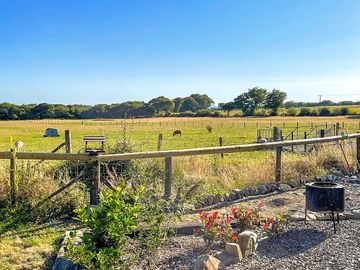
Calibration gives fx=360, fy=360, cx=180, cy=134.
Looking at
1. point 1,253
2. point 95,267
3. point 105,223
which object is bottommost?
point 1,253

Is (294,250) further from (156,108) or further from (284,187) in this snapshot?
(156,108)

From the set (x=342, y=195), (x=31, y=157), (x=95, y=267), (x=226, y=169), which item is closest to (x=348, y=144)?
(x=226, y=169)

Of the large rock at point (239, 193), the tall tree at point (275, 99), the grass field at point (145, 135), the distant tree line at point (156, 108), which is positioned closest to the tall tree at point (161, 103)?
the distant tree line at point (156, 108)

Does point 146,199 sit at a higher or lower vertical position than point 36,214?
higher

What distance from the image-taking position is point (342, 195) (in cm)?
491

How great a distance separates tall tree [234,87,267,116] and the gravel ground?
103 meters

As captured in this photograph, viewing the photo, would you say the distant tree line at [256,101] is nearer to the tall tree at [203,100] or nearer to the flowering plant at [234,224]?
the tall tree at [203,100]

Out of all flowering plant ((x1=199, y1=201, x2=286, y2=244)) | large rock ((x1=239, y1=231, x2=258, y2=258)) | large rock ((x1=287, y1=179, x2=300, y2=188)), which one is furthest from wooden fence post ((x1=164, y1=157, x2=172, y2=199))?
large rock ((x1=287, y1=179, x2=300, y2=188))

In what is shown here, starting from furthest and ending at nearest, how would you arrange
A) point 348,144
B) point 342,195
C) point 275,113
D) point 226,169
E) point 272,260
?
1. point 275,113
2. point 348,144
3. point 226,169
4. point 342,195
5. point 272,260

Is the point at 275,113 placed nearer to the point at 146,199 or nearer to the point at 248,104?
the point at 248,104

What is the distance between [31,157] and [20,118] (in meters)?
99.3

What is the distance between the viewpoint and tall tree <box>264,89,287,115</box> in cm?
10550

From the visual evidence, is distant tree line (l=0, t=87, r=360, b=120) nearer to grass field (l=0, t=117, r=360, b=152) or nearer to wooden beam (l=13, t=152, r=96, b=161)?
grass field (l=0, t=117, r=360, b=152)

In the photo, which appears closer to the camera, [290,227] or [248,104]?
[290,227]
